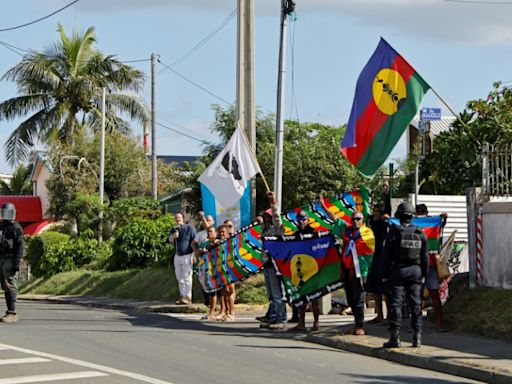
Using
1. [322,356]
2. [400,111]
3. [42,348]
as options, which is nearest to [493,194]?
[400,111]

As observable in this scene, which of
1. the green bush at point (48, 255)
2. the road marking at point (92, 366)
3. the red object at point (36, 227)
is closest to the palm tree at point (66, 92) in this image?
the red object at point (36, 227)

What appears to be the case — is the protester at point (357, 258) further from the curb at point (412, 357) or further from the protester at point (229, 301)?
the protester at point (229, 301)

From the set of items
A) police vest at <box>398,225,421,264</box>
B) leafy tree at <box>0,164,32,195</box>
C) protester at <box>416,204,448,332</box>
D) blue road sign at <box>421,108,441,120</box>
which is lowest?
protester at <box>416,204,448,332</box>

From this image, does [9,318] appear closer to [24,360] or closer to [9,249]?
[9,249]

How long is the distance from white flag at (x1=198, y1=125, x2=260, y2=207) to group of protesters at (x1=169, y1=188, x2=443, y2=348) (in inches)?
31.9

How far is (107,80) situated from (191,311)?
29.4 metres

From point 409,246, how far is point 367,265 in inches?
71.3

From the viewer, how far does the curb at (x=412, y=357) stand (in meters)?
10.6

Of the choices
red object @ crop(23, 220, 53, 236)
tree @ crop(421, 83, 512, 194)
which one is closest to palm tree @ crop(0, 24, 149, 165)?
red object @ crop(23, 220, 53, 236)

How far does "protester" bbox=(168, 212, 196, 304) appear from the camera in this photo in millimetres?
19234

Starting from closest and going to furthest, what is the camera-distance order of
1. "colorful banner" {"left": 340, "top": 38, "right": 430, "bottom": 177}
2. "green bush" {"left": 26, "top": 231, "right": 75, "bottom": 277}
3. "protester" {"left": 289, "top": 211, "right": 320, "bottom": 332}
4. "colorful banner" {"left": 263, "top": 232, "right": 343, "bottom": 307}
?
"protester" {"left": 289, "top": 211, "right": 320, "bottom": 332}, "colorful banner" {"left": 263, "top": 232, "right": 343, "bottom": 307}, "colorful banner" {"left": 340, "top": 38, "right": 430, "bottom": 177}, "green bush" {"left": 26, "top": 231, "right": 75, "bottom": 277}

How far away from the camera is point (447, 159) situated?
2320 cm

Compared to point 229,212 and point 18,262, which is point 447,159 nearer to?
point 229,212

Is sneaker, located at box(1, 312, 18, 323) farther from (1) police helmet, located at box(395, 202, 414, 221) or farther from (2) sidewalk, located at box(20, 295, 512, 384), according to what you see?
(1) police helmet, located at box(395, 202, 414, 221)
